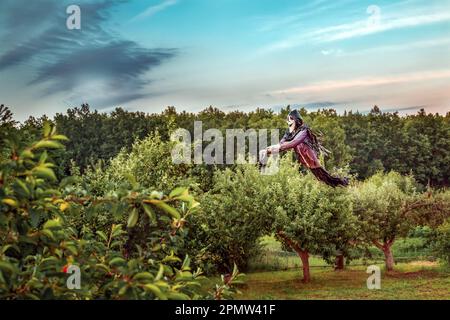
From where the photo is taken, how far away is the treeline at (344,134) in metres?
32.4

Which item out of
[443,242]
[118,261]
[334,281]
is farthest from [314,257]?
[118,261]

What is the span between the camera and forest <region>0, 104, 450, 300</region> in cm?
318

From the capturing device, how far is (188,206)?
3852 millimetres

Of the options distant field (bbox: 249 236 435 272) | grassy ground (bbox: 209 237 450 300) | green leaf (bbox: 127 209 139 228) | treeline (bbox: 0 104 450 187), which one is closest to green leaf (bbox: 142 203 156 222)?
green leaf (bbox: 127 209 139 228)

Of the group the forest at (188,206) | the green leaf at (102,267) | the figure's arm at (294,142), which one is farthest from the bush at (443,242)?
the green leaf at (102,267)

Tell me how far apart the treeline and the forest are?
118 millimetres

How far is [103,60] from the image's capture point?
11.7 meters

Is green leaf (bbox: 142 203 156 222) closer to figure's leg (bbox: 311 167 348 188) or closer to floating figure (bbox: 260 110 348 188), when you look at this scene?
floating figure (bbox: 260 110 348 188)

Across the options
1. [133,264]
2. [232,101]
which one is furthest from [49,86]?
[133,264]

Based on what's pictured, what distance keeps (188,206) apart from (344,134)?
32022mm

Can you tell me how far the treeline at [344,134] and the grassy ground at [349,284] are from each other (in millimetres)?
9230

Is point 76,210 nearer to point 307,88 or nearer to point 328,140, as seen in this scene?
point 307,88

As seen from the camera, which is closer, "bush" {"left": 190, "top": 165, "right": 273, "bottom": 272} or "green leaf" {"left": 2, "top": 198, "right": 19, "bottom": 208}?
"green leaf" {"left": 2, "top": 198, "right": 19, "bottom": 208}
